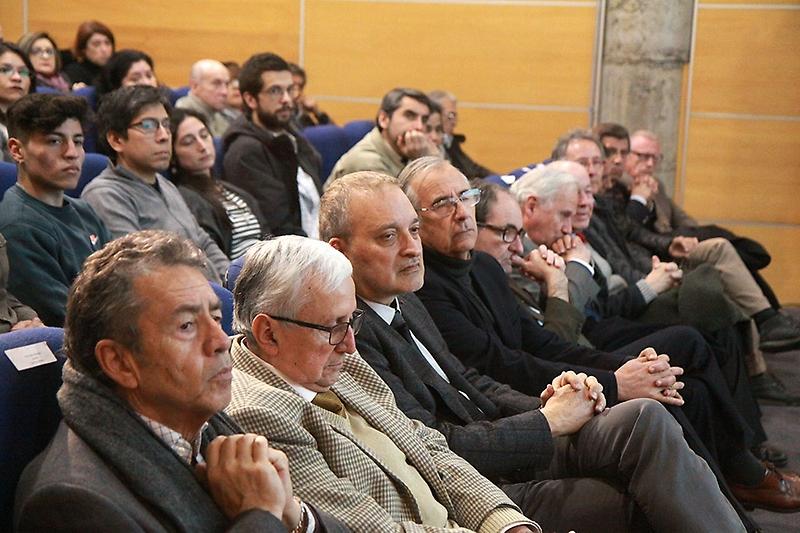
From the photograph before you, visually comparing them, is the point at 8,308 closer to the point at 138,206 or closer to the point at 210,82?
the point at 138,206

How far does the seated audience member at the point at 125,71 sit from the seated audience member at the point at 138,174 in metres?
2.38

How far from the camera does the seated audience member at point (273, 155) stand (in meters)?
4.66

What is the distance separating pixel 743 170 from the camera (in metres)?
6.84

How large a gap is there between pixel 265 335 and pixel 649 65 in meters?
5.11

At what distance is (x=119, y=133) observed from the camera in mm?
3729

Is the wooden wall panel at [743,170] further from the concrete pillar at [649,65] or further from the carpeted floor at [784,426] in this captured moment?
the carpeted floor at [784,426]

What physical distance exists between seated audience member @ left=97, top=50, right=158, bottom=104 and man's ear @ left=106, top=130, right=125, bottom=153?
2.48 m

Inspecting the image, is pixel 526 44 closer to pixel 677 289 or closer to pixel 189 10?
pixel 189 10

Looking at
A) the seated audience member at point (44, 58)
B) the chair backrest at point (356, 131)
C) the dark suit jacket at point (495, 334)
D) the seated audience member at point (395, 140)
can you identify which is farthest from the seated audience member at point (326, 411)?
the seated audience member at point (44, 58)

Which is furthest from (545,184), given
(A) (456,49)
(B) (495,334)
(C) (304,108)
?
(A) (456,49)

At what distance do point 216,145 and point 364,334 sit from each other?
2.75m

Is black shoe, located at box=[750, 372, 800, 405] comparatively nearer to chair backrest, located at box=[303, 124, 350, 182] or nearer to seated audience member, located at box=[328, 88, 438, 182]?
seated audience member, located at box=[328, 88, 438, 182]

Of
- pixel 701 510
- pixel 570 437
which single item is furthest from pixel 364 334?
pixel 701 510

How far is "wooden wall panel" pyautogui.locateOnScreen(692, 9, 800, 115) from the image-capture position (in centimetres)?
665
